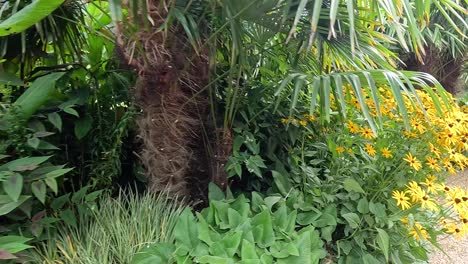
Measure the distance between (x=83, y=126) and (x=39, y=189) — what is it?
0.63 m

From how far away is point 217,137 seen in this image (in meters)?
2.33

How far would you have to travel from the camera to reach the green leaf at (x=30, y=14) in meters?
1.65

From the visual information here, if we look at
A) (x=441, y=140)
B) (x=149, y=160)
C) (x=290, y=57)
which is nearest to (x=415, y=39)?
(x=441, y=140)

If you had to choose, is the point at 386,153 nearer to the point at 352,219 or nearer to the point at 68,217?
the point at 352,219

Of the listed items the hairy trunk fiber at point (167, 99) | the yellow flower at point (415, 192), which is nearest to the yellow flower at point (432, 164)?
the yellow flower at point (415, 192)

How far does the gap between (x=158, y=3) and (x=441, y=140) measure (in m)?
1.55

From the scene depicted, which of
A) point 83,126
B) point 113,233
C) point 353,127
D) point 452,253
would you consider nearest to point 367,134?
point 353,127

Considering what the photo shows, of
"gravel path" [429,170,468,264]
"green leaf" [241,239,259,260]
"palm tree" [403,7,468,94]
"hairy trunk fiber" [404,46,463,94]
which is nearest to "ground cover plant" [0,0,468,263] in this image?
"green leaf" [241,239,259,260]

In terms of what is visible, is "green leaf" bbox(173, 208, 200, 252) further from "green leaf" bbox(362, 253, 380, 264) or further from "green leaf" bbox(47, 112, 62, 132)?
"green leaf" bbox(362, 253, 380, 264)

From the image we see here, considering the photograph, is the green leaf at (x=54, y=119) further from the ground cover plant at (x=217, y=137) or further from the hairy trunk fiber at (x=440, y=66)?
the hairy trunk fiber at (x=440, y=66)

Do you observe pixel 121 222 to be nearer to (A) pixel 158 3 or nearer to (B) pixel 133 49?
(B) pixel 133 49

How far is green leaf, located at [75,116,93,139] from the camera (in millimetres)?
2261

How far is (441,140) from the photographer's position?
85.2 inches

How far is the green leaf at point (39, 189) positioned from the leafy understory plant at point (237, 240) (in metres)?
0.44
